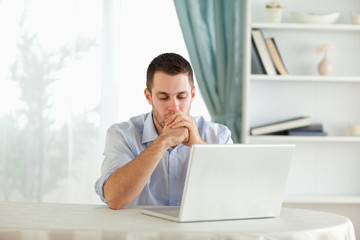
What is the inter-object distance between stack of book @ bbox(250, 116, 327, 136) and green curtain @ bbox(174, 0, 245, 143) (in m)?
0.20

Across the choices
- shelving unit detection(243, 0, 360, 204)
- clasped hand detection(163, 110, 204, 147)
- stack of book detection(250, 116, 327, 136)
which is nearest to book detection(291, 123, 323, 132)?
stack of book detection(250, 116, 327, 136)

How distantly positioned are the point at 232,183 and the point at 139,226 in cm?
29

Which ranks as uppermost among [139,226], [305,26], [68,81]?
[305,26]

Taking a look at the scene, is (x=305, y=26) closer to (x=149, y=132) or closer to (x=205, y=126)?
(x=205, y=126)

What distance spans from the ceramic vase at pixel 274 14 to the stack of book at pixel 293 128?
2.13ft

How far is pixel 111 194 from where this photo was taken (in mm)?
1880

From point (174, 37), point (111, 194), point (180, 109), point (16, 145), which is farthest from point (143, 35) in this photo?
point (111, 194)

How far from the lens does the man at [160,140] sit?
1956 mm

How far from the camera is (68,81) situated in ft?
12.5

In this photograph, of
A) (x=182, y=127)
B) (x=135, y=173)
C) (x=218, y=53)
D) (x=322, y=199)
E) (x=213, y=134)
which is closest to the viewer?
(x=135, y=173)

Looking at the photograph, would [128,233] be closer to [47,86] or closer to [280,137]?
[280,137]

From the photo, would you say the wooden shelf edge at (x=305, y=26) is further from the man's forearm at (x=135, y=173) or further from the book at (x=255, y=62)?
the man's forearm at (x=135, y=173)

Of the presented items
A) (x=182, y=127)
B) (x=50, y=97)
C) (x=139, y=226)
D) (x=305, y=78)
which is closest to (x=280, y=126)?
(x=305, y=78)

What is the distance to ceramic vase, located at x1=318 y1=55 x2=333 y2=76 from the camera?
364 centimetres
